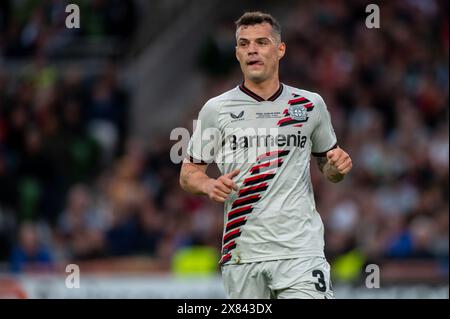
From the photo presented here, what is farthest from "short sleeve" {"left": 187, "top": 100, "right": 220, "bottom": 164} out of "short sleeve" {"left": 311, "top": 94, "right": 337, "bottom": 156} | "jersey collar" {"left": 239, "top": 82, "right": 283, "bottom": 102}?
"short sleeve" {"left": 311, "top": 94, "right": 337, "bottom": 156}

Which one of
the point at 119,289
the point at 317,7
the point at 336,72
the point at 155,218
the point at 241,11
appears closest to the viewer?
the point at 119,289

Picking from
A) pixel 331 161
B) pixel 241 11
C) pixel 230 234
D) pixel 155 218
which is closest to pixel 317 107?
pixel 331 161

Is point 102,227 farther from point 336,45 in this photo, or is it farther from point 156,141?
point 336,45

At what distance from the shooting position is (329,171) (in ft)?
26.4

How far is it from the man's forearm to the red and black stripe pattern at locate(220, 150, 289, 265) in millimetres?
279

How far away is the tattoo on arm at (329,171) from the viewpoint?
7.94 meters

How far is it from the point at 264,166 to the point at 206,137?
483mm

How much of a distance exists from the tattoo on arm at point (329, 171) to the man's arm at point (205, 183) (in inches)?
29.9

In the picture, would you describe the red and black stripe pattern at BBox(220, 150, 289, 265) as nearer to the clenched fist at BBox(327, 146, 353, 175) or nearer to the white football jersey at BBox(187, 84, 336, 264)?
the white football jersey at BBox(187, 84, 336, 264)

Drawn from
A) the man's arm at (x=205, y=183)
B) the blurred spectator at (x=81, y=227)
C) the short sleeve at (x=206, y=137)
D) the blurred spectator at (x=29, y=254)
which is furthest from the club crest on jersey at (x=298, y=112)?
the blurred spectator at (x=81, y=227)

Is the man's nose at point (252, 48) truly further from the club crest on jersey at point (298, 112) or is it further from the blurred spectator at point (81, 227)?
the blurred spectator at point (81, 227)

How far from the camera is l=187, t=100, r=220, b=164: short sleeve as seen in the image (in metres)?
7.96

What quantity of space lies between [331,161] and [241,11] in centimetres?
1331

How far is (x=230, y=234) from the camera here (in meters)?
7.93
